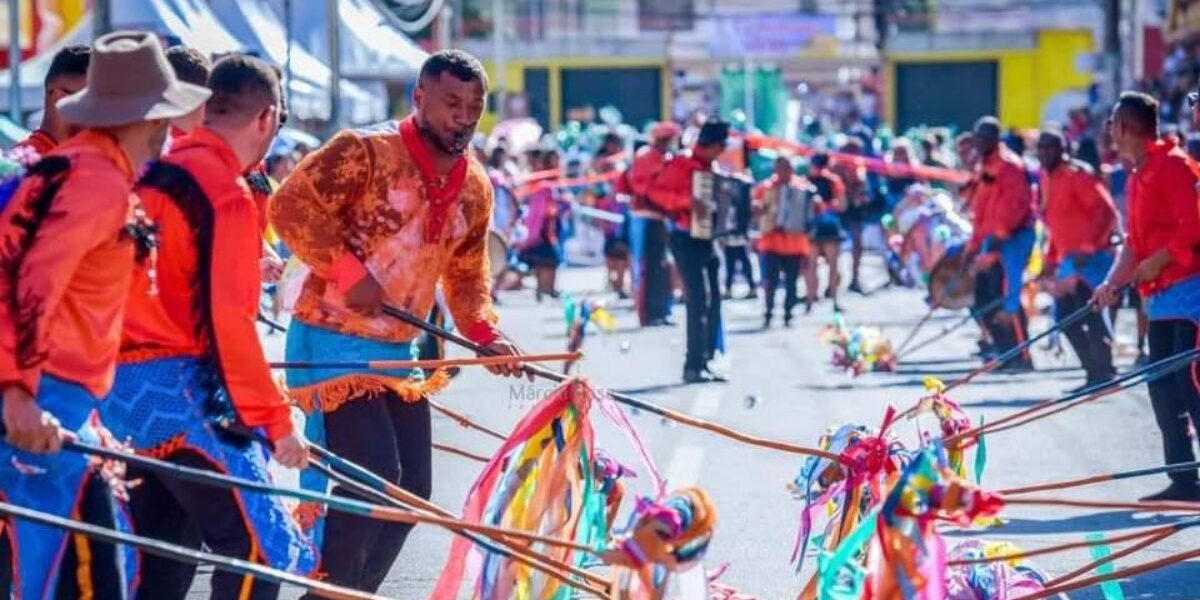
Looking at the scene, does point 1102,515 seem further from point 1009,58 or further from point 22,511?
point 1009,58

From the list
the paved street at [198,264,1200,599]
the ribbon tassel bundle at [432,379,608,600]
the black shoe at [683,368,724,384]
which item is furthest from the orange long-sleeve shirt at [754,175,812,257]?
the ribbon tassel bundle at [432,379,608,600]

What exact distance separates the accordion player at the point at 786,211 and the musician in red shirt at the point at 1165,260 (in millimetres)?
13482

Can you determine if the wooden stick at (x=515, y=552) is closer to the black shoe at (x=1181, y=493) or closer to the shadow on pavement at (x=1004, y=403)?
the black shoe at (x=1181, y=493)

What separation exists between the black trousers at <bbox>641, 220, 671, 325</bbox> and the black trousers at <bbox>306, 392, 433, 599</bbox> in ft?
50.9

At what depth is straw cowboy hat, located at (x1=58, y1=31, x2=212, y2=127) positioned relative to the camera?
5.86m

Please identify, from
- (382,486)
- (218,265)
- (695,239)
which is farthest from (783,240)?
(218,265)

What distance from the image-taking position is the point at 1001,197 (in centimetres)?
1894

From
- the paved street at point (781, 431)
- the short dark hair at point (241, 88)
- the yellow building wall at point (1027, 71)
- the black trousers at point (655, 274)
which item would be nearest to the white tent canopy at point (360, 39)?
the black trousers at point (655, 274)

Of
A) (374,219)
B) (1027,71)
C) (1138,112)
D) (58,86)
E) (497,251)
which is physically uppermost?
(58,86)

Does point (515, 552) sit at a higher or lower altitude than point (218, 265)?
lower

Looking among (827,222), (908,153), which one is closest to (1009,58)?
(908,153)

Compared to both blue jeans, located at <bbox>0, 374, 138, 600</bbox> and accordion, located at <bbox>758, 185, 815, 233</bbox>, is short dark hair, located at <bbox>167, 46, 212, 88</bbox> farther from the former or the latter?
accordion, located at <bbox>758, 185, 815, 233</bbox>

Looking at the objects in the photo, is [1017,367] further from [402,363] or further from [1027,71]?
[1027,71]

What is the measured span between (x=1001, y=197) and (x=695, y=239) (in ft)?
7.34
